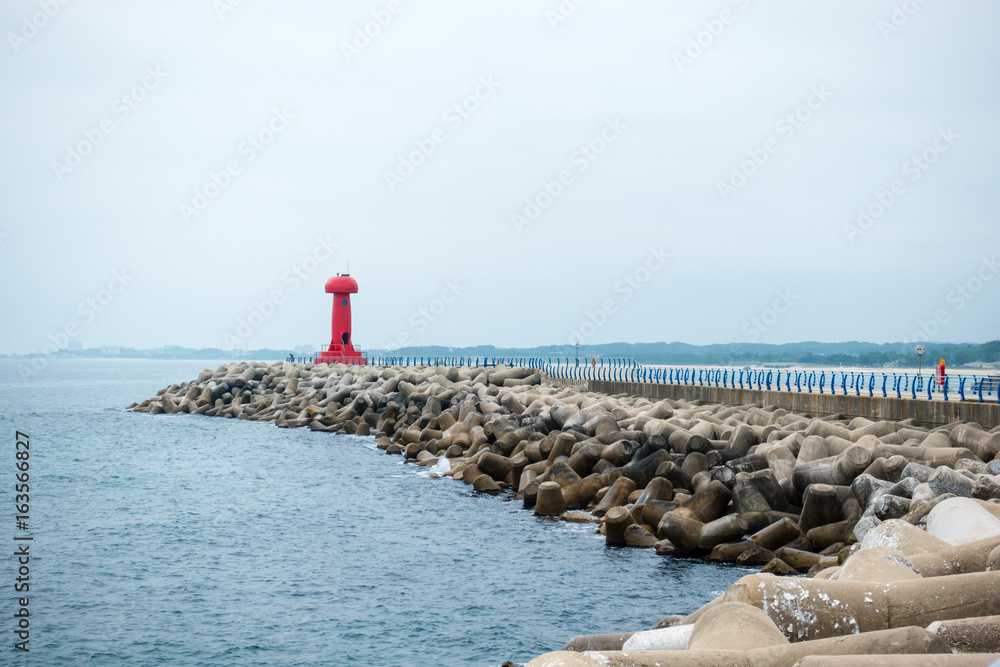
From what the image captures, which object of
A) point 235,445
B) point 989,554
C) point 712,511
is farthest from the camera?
point 235,445

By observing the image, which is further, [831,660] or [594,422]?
[594,422]

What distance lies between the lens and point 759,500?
11023mm

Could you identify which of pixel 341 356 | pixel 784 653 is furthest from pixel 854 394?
pixel 341 356

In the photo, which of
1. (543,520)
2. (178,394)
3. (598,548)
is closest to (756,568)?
(598,548)

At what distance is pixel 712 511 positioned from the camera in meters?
11.4

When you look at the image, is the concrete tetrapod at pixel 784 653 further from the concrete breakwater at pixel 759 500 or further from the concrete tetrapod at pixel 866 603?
the concrete tetrapod at pixel 866 603

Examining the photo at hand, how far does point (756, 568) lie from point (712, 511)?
129cm

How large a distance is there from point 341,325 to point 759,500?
3481 centimetres

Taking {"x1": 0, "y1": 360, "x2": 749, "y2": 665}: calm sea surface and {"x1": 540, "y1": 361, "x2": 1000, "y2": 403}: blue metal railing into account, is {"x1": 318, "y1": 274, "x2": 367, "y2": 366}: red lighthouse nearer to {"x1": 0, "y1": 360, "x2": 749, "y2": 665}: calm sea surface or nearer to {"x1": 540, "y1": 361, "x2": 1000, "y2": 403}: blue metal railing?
{"x1": 540, "y1": 361, "x2": 1000, "y2": 403}: blue metal railing

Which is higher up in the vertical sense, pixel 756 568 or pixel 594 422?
pixel 594 422

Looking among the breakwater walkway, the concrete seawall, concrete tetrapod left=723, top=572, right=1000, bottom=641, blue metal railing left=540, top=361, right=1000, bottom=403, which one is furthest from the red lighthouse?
concrete tetrapod left=723, top=572, right=1000, bottom=641

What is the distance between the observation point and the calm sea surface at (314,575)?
845 cm

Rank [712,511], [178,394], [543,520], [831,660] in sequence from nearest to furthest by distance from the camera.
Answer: [831,660] → [712,511] → [543,520] → [178,394]

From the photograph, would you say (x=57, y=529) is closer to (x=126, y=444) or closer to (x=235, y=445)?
(x=235, y=445)
